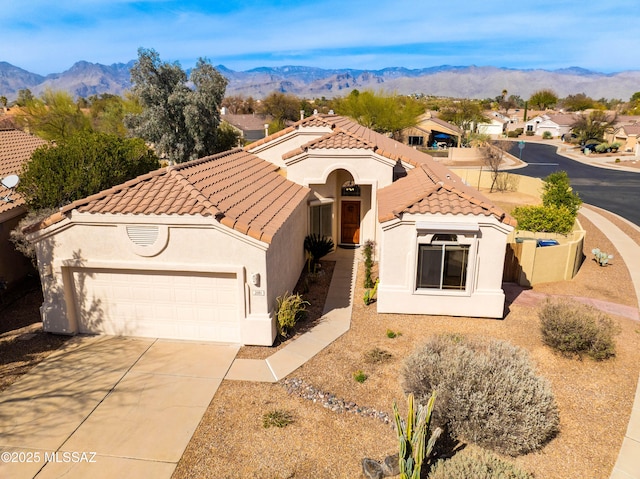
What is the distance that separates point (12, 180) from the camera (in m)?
14.1

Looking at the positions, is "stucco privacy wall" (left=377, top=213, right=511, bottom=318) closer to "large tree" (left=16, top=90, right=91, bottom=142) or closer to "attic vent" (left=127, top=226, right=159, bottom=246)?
"attic vent" (left=127, top=226, right=159, bottom=246)

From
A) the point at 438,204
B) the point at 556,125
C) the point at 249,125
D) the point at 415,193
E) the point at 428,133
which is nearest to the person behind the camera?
the point at 438,204

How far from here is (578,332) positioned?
12195 mm

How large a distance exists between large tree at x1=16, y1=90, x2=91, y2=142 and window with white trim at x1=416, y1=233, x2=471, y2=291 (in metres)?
34.4

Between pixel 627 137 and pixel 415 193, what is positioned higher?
pixel 415 193

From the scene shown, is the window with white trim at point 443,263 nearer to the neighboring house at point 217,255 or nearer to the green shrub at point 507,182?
the neighboring house at point 217,255

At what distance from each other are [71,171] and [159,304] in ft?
24.3

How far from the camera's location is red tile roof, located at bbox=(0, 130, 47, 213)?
57.5 feet

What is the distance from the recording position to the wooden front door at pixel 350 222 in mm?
21641

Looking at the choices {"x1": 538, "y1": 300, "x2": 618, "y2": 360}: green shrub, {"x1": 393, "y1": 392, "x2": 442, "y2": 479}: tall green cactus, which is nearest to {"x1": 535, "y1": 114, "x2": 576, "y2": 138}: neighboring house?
{"x1": 538, "y1": 300, "x2": 618, "y2": 360}: green shrub

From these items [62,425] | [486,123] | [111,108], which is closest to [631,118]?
[486,123]

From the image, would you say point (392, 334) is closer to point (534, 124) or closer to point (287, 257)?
point (287, 257)

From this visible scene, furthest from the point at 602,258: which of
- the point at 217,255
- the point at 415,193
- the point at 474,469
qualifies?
the point at 217,255

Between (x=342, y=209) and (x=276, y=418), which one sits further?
(x=342, y=209)
